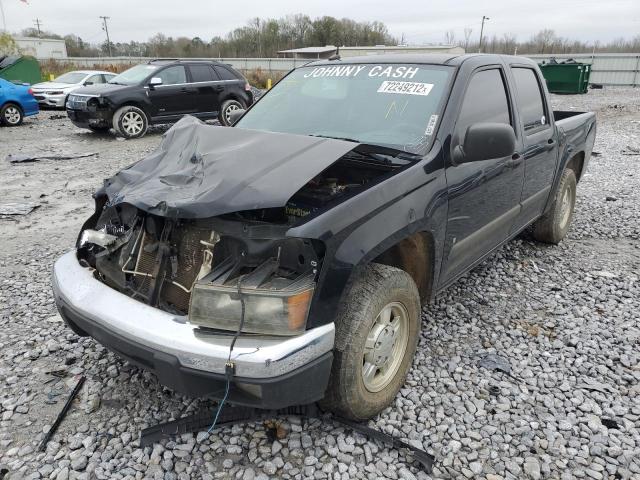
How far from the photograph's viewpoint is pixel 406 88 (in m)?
3.23

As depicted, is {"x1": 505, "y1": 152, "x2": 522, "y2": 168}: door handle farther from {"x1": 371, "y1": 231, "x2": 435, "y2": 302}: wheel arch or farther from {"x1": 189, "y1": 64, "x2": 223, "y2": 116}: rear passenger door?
{"x1": 189, "y1": 64, "x2": 223, "y2": 116}: rear passenger door

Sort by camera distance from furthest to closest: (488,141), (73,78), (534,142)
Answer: (73,78) → (534,142) → (488,141)

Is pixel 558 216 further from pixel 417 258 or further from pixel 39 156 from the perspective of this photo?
pixel 39 156

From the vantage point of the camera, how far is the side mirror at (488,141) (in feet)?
8.95

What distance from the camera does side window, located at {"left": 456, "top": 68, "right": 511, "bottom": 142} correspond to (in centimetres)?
315

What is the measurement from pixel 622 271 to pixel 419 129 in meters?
2.81

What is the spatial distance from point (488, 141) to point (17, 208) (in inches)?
243

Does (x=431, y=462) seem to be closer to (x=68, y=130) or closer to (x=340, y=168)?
(x=340, y=168)

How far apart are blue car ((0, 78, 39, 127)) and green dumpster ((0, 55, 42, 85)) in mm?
7136

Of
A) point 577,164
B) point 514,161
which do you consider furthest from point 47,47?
point 514,161

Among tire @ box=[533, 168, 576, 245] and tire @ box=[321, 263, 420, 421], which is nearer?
tire @ box=[321, 263, 420, 421]

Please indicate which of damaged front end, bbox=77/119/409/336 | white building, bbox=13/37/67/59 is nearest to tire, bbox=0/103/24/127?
damaged front end, bbox=77/119/409/336

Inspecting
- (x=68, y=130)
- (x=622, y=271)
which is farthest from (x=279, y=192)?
(x=68, y=130)

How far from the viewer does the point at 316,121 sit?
11.0 feet
